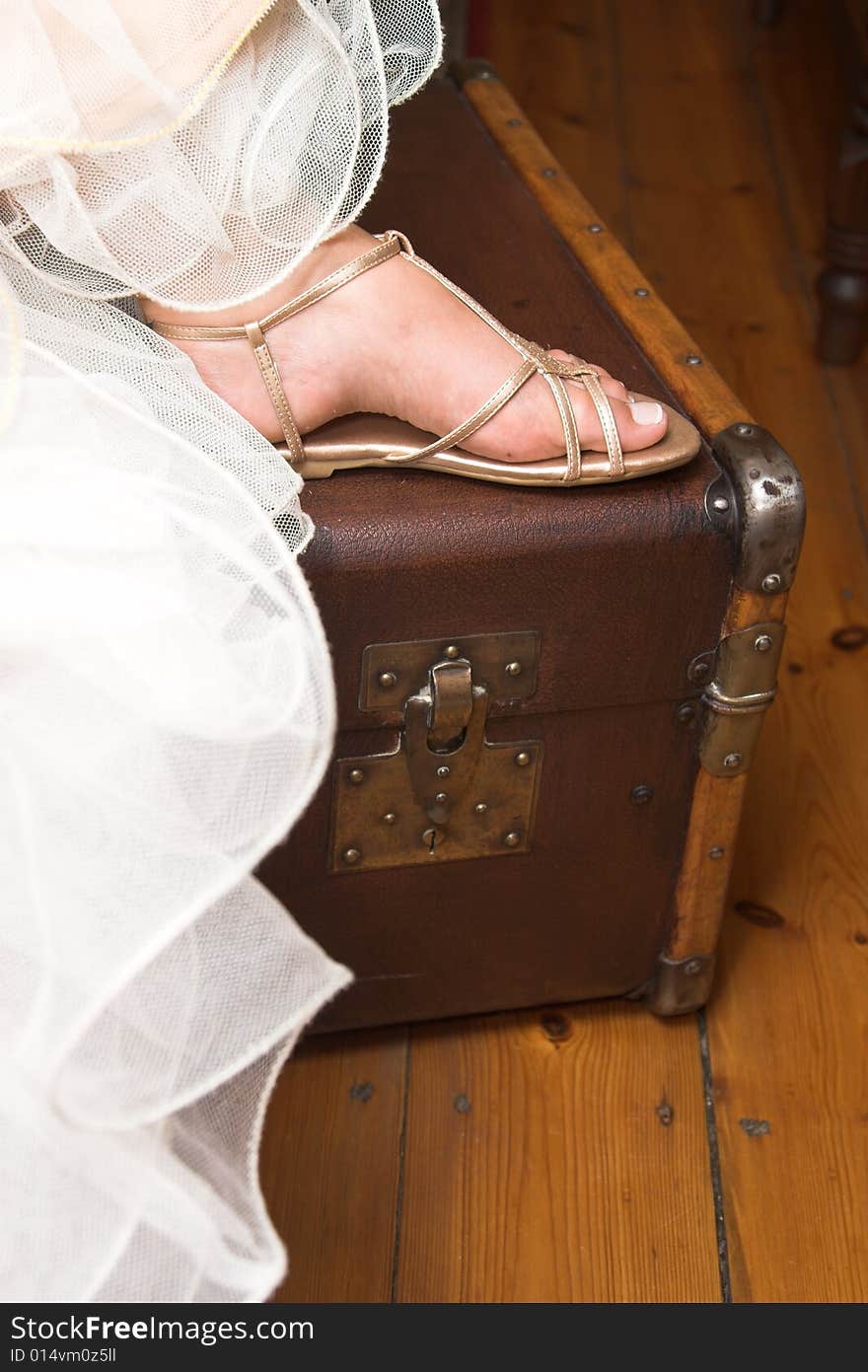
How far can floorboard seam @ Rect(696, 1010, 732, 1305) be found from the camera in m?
0.89

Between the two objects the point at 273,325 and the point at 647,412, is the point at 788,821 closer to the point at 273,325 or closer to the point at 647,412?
the point at 647,412

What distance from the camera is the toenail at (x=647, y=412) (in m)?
0.84

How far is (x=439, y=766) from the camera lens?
0.89m

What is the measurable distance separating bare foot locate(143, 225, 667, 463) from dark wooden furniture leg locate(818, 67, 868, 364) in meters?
0.90

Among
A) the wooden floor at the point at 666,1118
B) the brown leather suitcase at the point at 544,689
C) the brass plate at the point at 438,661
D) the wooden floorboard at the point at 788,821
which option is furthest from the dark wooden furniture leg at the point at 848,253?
the brass plate at the point at 438,661

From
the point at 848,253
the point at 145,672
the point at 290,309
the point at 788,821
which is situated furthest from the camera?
the point at 848,253

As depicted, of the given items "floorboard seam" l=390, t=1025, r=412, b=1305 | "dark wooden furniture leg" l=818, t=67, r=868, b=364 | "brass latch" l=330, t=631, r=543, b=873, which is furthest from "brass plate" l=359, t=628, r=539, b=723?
"dark wooden furniture leg" l=818, t=67, r=868, b=364

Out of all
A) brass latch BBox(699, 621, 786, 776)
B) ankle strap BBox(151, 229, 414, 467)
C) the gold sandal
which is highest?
ankle strap BBox(151, 229, 414, 467)

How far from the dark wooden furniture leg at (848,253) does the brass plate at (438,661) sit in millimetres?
972

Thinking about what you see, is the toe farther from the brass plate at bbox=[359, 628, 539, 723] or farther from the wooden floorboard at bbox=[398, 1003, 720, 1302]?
the wooden floorboard at bbox=[398, 1003, 720, 1302]

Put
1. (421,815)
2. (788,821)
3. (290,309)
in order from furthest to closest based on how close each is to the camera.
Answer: (788,821) < (421,815) < (290,309)

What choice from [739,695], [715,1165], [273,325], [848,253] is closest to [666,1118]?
[715,1165]

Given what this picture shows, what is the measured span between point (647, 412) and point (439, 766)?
0.23m
